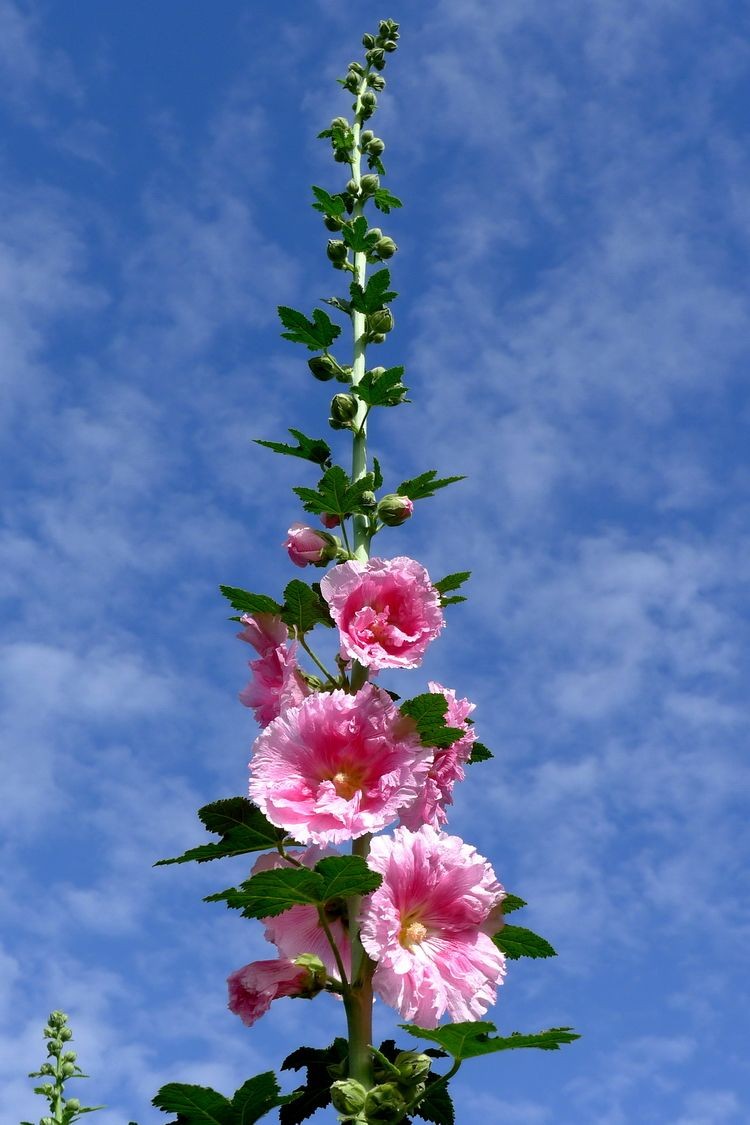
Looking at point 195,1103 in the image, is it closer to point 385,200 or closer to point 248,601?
point 248,601

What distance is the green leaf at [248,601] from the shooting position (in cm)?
438

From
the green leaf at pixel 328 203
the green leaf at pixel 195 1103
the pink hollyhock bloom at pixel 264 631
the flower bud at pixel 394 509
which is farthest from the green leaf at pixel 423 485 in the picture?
the green leaf at pixel 195 1103

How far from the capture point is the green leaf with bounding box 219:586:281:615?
4383mm

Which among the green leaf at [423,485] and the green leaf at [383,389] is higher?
the green leaf at [383,389]

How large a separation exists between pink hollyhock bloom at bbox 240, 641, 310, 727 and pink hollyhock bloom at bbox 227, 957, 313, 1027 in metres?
0.99

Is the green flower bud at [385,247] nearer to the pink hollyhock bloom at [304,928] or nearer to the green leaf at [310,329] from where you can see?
the green leaf at [310,329]

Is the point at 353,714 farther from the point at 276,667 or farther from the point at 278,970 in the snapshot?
the point at 278,970

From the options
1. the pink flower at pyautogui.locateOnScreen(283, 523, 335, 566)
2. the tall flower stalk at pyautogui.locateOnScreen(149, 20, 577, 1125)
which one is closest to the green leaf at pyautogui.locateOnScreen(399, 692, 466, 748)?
the tall flower stalk at pyautogui.locateOnScreen(149, 20, 577, 1125)

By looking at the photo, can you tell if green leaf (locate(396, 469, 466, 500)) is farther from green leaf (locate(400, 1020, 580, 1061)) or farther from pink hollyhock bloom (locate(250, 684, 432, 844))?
green leaf (locate(400, 1020, 580, 1061))

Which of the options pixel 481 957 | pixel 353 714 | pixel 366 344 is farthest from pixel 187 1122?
pixel 366 344

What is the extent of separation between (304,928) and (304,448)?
2134mm

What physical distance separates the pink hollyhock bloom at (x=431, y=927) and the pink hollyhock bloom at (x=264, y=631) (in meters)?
1.02

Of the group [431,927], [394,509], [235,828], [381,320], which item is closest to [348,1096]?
[431,927]

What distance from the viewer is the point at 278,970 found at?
397cm
